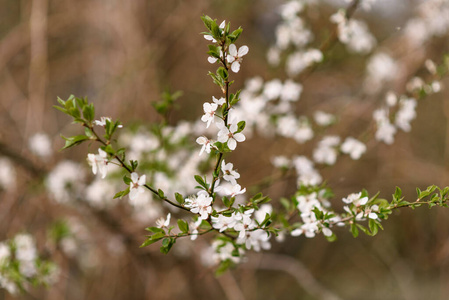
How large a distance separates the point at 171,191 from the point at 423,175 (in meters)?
2.38

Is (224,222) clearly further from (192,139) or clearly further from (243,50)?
(192,139)

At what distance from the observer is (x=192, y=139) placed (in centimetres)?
200

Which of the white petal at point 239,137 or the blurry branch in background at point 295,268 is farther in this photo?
the blurry branch in background at point 295,268

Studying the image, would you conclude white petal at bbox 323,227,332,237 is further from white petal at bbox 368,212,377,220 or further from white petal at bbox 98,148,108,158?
white petal at bbox 98,148,108,158

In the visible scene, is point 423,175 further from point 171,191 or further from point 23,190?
point 23,190

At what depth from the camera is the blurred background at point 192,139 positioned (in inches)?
102

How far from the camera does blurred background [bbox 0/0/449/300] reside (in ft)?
8.52

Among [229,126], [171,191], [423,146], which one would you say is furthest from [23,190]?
[423,146]

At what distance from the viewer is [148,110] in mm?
3043

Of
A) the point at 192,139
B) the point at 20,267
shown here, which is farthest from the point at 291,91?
the point at 20,267

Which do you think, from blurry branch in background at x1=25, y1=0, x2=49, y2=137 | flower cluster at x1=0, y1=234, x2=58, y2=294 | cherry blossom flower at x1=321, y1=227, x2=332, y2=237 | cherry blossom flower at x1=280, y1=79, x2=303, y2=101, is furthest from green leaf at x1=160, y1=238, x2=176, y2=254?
blurry branch in background at x1=25, y1=0, x2=49, y2=137

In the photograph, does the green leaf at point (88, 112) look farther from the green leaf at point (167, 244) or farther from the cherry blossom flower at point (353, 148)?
the cherry blossom flower at point (353, 148)

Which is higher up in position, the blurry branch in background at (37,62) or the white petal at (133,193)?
the blurry branch in background at (37,62)

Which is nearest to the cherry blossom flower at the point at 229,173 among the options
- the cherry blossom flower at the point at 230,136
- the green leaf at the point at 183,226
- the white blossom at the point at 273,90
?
the cherry blossom flower at the point at 230,136
